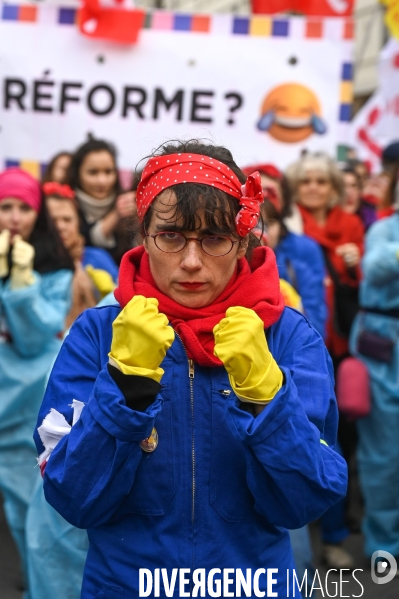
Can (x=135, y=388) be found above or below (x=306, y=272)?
above

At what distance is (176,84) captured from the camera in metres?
6.65

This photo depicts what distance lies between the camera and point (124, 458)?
2.04m

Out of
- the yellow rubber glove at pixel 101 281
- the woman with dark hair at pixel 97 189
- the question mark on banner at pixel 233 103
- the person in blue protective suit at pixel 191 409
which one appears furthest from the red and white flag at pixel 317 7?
the person in blue protective suit at pixel 191 409

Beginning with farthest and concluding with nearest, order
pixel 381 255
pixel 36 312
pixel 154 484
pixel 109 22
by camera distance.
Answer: pixel 109 22, pixel 381 255, pixel 36 312, pixel 154 484

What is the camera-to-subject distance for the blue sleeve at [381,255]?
184 inches

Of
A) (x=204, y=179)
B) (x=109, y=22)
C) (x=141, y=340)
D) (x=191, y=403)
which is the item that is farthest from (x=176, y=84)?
(x=141, y=340)

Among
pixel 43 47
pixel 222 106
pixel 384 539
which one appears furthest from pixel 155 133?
pixel 384 539

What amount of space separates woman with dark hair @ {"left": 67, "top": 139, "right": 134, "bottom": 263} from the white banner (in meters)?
0.65

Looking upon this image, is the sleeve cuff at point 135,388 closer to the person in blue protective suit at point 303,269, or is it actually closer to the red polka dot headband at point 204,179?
the red polka dot headband at point 204,179

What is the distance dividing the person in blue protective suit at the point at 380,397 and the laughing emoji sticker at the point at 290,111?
1.86 metres

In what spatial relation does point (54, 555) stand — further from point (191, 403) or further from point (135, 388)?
point (135, 388)

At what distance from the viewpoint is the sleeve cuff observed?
200 cm

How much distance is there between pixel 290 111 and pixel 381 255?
2256mm

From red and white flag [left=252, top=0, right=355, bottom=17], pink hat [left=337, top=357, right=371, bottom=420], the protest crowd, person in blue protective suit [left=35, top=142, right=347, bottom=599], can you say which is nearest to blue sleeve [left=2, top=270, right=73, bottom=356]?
pink hat [left=337, top=357, right=371, bottom=420]
